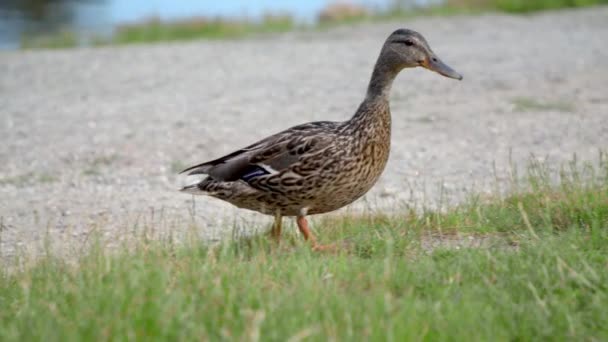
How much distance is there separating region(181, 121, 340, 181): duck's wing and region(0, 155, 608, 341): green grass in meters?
0.49

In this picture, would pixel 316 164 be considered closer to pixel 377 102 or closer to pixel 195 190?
pixel 377 102

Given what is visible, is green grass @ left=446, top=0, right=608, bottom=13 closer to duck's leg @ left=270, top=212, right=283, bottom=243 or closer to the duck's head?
the duck's head

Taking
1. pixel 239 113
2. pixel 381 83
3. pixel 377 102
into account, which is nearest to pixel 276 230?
pixel 377 102

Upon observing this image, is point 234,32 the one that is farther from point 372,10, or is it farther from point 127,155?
point 127,155

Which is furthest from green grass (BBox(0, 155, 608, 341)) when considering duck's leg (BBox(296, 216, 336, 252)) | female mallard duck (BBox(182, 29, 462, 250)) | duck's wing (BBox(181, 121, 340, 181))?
duck's wing (BBox(181, 121, 340, 181))

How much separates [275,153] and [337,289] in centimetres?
168

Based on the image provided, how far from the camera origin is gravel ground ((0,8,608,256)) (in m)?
7.45

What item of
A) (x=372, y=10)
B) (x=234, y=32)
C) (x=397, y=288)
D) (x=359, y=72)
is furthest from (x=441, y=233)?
(x=372, y=10)

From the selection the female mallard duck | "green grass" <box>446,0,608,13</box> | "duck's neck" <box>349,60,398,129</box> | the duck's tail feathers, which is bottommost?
the duck's tail feathers

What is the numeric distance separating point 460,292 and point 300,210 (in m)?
1.57

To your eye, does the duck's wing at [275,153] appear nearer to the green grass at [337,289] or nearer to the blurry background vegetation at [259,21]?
the green grass at [337,289]

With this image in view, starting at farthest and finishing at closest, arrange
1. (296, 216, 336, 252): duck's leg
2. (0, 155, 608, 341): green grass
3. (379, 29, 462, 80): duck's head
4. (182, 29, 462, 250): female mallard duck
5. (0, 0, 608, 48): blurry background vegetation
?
(0, 0, 608, 48): blurry background vegetation < (379, 29, 462, 80): duck's head < (182, 29, 462, 250): female mallard duck < (296, 216, 336, 252): duck's leg < (0, 155, 608, 341): green grass

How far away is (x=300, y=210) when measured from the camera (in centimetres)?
590

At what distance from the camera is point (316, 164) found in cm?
582
